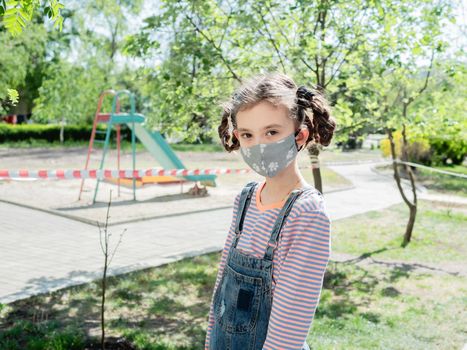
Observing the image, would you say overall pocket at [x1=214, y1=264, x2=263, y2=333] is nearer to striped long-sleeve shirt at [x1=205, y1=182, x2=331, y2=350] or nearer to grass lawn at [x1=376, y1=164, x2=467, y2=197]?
striped long-sleeve shirt at [x1=205, y1=182, x2=331, y2=350]

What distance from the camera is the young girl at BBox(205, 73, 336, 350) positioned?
1779 millimetres

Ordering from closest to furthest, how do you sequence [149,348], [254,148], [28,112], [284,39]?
1. [254,148]
2. [149,348]
3. [284,39]
4. [28,112]

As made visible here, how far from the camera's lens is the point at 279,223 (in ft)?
6.06

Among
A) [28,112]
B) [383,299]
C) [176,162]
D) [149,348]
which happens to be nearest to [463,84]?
[383,299]

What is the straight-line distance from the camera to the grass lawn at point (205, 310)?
457 cm

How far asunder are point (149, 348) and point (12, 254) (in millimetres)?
3763

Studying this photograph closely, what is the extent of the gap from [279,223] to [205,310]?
3.80 m

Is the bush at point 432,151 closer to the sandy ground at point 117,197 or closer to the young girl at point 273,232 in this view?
the sandy ground at point 117,197

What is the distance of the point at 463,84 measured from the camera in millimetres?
7535

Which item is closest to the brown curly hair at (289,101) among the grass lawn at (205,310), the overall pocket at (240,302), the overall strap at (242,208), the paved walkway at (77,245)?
the overall strap at (242,208)

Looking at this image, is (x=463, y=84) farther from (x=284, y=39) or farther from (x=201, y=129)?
(x=201, y=129)

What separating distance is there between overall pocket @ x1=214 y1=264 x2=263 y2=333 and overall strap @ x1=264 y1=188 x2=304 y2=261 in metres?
0.11

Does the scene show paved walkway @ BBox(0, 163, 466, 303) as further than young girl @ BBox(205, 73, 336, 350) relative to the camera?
Yes

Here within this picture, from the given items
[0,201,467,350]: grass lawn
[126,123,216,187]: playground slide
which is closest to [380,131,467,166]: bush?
[126,123,216,187]: playground slide
